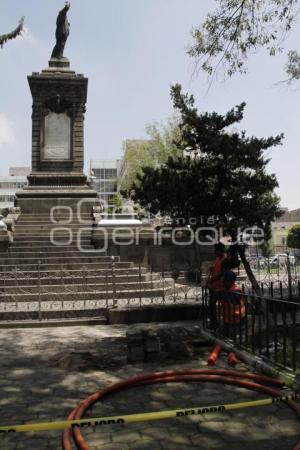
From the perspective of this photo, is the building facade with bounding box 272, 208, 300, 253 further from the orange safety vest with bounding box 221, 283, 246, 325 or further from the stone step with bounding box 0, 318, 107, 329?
the orange safety vest with bounding box 221, 283, 246, 325

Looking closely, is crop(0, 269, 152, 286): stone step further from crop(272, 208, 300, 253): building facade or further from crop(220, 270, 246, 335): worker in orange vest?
crop(272, 208, 300, 253): building facade

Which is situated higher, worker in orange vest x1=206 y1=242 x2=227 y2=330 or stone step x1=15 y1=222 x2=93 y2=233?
stone step x1=15 y1=222 x2=93 y2=233

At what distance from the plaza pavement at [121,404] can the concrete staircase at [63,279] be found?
2.75 metres

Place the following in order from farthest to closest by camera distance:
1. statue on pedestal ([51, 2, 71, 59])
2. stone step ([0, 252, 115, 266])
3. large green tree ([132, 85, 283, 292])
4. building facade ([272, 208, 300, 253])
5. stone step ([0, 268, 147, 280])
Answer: building facade ([272, 208, 300, 253]) < statue on pedestal ([51, 2, 71, 59]) < stone step ([0, 252, 115, 266]) < stone step ([0, 268, 147, 280]) < large green tree ([132, 85, 283, 292])

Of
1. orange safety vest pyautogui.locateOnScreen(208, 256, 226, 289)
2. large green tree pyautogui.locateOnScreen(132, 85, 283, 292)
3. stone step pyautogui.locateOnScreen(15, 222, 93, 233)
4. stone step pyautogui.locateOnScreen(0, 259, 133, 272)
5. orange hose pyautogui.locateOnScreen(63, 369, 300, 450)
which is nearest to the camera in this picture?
orange hose pyautogui.locateOnScreen(63, 369, 300, 450)

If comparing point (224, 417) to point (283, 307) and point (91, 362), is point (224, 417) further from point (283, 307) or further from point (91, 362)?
point (91, 362)

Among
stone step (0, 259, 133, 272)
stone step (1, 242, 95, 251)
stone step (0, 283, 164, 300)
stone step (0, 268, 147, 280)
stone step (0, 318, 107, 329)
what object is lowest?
stone step (0, 318, 107, 329)

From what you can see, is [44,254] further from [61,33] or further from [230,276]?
[61,33]

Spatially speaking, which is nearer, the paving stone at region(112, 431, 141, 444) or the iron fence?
the paving stone at region(112, 431, 141, 444)

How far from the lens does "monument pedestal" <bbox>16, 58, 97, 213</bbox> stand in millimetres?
20891

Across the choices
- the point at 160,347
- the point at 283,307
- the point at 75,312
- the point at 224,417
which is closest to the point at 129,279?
the point at 75,312

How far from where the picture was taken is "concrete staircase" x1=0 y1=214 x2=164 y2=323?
11305 mm

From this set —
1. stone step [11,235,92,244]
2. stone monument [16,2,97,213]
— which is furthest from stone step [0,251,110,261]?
stone monument [16,2,97,213]

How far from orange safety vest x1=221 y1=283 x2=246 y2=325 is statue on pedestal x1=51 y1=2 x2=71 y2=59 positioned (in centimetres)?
1842
